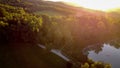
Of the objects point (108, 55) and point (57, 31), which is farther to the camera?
point (57, 31)

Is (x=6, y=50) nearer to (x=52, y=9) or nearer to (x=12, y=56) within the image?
(x=12, y=56)

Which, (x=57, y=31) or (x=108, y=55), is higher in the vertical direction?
(x=57, y=31)

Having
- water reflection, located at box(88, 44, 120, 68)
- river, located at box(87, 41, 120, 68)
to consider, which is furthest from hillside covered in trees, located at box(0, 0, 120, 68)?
water reflection, located at box(88, 44, 120, 68)

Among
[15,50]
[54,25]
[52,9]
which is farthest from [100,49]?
[52,9]

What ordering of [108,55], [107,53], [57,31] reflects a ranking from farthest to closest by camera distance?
[57,31] → [107,53] → [108,55]

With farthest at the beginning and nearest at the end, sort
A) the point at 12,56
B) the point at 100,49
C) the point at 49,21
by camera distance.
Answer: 1. the point at 49,21
2. the point at 100,49
3. the point at 12,56

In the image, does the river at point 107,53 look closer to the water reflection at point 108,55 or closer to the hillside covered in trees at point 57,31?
the water reflection at point 108,55

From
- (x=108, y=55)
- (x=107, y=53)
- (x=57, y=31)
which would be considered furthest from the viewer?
(x=57, y=31)

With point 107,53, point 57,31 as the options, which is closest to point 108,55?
point 107,53

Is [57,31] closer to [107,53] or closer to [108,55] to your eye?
[107,53]
